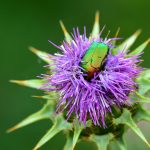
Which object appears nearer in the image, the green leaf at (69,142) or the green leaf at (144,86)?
the green leaf at (69,142)

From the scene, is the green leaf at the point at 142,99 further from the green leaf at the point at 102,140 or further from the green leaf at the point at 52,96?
the green leaf at the point at 52,96

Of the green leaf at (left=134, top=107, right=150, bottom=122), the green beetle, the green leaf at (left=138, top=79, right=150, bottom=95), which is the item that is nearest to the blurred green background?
the green leaf at (left=138, top=79, right=150, bottom=95)

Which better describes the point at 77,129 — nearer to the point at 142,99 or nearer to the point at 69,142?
the point at 69,142

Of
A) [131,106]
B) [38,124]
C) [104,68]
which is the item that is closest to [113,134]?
[131,106]

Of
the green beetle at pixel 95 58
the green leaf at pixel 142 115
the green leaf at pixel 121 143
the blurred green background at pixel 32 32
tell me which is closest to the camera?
the green beetle at pixel 95 58

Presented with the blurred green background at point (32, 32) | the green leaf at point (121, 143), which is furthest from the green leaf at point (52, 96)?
the blurred green background at point (32, 32)

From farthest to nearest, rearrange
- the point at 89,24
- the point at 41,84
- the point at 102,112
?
the point at 89,24 < the point at 41,84 < the point at 102,112

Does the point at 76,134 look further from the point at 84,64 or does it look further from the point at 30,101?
the point at 30,101
